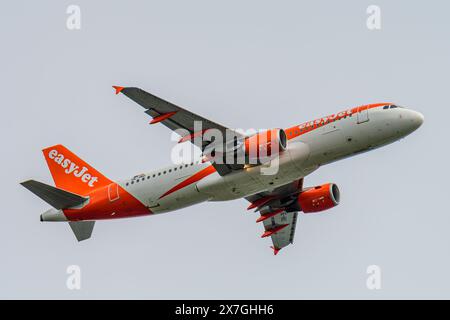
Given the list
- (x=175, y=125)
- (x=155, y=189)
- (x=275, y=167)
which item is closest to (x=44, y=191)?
(x=155, y=189)

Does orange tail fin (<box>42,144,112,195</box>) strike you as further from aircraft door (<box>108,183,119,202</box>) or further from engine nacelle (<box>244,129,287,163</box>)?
engine nacelle (<box>244,129,287,163</box>)

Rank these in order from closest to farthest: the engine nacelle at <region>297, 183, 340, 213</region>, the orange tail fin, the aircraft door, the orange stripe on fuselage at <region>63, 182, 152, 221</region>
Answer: the orange stripe on fuselage at <region>63, 182, 152, 221</region> → the aircraft door → the engine nacelle at <region>297, 183, 340, 213</region> → the orange tail fin

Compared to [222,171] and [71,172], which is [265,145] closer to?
[222,171]

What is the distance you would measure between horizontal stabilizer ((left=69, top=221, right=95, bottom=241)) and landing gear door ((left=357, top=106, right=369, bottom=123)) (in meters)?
19.5

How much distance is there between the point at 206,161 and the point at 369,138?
389 inches

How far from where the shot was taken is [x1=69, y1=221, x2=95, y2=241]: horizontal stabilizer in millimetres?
53062

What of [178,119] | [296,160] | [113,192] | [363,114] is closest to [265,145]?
[296,160]

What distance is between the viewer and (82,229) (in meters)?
53.1

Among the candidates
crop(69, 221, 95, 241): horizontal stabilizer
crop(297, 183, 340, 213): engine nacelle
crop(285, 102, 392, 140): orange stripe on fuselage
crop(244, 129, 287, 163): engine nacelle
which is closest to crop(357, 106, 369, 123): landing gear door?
crop(285, 102, 392, 140): orange stripe on fuselage

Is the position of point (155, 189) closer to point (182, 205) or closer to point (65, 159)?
point (182, 205)

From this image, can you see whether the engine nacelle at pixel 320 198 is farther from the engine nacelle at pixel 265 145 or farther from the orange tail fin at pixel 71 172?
the orange tail fin at pixel 71 172

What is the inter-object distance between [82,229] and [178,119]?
12.3 meters

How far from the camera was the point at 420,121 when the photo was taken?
4519 centimetres

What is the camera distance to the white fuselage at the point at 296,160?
148 feet
